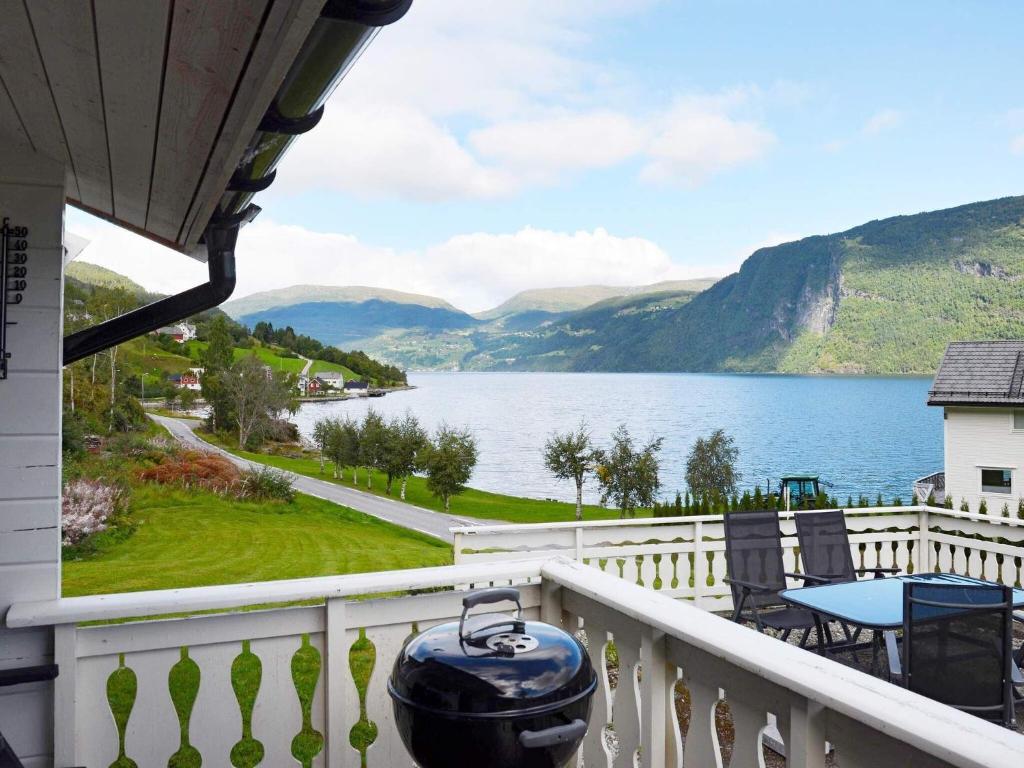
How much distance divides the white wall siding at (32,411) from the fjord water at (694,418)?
→ 17724mm

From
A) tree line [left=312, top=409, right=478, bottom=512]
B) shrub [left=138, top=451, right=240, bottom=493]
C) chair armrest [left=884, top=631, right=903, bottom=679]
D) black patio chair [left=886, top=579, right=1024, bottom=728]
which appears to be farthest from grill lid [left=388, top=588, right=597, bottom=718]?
tree line [left=312, top=409, right=478, bottom=512]

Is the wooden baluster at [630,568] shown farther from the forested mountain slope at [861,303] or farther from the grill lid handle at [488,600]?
the forested mountain slope at [861,303]

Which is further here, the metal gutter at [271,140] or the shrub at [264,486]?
the shrub at [264,486]

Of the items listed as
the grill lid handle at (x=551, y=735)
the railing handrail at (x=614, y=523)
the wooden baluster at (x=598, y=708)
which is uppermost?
the grill lid handle at (x=551, y=735)

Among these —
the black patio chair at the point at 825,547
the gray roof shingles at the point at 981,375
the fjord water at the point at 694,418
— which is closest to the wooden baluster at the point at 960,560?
the black patio chair at the point at 825,547

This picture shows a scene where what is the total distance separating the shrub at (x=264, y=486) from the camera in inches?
576

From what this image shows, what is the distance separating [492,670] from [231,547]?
540 inches

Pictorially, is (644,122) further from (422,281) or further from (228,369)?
(228,369)

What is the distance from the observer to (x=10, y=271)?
210 cm

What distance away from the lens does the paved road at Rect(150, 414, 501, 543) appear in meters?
15.6

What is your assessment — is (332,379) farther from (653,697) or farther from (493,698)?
(493,698)

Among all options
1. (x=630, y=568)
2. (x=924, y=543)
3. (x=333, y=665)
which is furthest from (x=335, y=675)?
(x=924, y=543)

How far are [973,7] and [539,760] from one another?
6629 cm

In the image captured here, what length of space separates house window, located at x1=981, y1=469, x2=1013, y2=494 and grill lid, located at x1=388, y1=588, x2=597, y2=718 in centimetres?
1850
